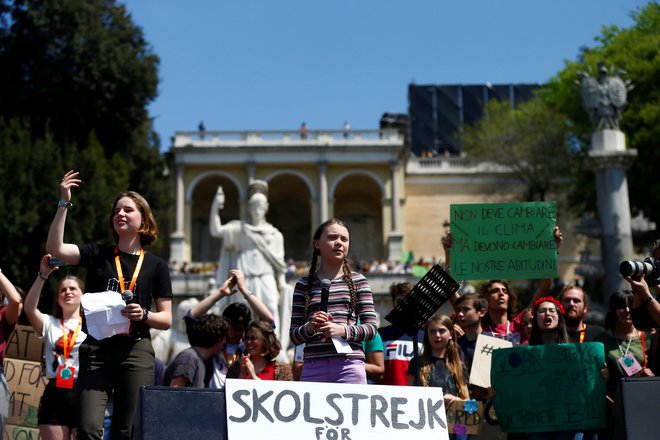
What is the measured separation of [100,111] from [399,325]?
35.7 m

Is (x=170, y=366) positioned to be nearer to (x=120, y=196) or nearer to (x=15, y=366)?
(x=15, y=366)

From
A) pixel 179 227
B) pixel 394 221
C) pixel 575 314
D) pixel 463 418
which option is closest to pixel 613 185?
pixel 575 314

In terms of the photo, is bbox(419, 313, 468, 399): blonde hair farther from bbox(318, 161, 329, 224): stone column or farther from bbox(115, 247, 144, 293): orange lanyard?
bbox(318, 161, 329, 224): stone column

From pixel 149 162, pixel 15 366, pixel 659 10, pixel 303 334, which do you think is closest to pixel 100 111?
pixel 149 162

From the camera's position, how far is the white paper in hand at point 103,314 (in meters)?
5.34

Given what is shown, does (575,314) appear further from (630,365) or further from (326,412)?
(326,412)

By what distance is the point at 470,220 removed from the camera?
7.61 metres

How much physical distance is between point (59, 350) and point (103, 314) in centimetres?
144

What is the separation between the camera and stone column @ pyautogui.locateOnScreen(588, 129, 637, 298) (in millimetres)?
21469

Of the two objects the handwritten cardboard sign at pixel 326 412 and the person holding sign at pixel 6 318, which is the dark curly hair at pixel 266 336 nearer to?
the person holding sign at pixel 6 318

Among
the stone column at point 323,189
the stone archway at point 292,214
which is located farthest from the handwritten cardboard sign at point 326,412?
the stone archway at point 292,214

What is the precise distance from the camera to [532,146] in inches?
1542

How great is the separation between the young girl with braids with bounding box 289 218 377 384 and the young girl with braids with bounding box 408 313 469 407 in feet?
5.11

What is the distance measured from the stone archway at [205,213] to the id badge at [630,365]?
47.7 m
